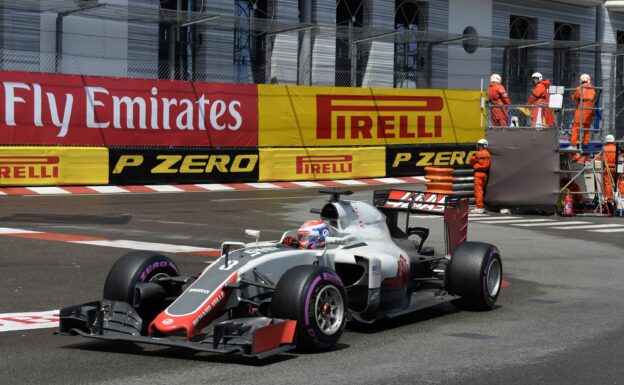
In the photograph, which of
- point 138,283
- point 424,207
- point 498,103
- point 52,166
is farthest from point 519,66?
point 138,283

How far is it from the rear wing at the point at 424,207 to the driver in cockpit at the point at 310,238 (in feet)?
6.24

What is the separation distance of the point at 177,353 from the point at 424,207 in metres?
3.84

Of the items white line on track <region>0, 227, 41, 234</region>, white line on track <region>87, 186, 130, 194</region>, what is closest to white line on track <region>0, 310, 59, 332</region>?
white line on track <region>0, 227, 41, 234</region>

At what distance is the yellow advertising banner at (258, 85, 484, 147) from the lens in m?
27.1

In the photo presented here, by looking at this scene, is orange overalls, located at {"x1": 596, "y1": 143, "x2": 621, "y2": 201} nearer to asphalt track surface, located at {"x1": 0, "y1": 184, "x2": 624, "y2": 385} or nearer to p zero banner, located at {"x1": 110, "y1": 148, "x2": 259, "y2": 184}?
asphalt track surface, located at {"x1": 0, "y1": 184, "x2": 624, "y2": 385}

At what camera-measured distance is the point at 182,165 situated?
25.1 m

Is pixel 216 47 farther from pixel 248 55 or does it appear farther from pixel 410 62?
pixel 410 62

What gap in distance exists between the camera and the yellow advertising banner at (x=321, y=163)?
26.6 m

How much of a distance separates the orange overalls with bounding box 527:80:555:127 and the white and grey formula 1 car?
42.7ft

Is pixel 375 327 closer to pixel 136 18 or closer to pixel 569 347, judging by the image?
pixel 569 347

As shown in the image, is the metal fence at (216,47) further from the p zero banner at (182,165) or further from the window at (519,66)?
the p zero banner at (182,165)

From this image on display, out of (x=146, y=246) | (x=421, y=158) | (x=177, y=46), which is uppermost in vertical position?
(x=177, y=46)

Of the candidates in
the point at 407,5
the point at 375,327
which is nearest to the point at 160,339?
the point at 375,327

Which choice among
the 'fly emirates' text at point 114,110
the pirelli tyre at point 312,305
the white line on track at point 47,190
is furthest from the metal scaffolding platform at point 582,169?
the pirelli tyre at point 312,305
